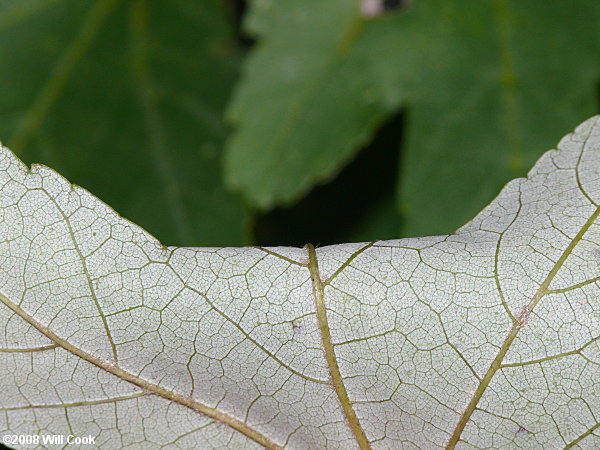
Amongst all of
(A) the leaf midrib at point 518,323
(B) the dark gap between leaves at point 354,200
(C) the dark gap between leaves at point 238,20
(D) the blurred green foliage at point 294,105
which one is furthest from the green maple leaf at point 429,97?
(A) the leaf midrib at point 518,323

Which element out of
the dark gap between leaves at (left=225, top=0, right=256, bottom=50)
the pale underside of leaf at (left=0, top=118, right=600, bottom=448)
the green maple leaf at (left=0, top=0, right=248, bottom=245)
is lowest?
the pale underside of leaf at (left=0, top=118, right=600, bottom=448)

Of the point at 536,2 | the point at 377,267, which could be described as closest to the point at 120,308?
the point at 377,267

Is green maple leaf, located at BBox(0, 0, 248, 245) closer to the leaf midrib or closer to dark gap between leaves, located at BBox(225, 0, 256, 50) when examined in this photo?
dark gap between leaves, located at BBox(225, 0, 256, 50)

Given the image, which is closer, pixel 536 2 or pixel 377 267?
pixel 377 267

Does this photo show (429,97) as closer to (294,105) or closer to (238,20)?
(294,105)

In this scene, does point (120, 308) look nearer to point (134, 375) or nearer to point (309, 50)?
point (134, 375)

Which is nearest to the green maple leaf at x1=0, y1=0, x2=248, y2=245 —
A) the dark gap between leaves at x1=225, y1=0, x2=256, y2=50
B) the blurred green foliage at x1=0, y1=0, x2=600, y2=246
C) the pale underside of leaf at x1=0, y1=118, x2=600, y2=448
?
the blurred green foliage at x1=0, y1=0, x2=600, y2=246
